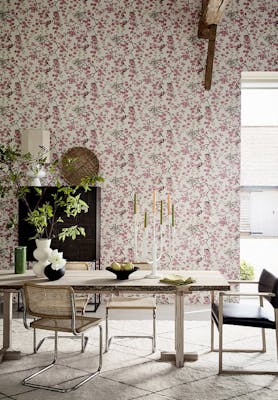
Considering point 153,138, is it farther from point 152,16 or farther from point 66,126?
point 152,16

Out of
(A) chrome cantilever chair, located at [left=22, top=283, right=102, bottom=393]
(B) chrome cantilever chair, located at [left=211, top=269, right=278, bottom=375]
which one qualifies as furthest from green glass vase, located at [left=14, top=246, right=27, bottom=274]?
(B) chrome cantilever chair, located at [left=211, top=269, right=278, bottom=375]

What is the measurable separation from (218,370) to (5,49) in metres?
5.11

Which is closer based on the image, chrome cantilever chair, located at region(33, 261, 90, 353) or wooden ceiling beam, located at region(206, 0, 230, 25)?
chrome cantilever chair, located at region(33, 261, 90, 353)

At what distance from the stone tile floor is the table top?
25.1 inches

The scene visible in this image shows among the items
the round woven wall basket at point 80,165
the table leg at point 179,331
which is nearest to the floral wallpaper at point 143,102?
the round woven wall basket at point 80,165

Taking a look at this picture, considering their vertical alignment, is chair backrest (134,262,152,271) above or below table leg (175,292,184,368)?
above

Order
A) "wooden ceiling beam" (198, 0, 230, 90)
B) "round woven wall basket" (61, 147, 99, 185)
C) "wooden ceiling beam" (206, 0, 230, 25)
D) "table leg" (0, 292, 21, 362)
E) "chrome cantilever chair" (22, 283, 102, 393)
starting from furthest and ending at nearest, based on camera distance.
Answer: "round woven wall basket" (61, 147, 99, 185) → "wooden ceiling beam" (198, 0, 230, 90) → "wooden ceiling beam" (206, 0, 230, 25) → "table leg" (0, 292, 21, 362) → "chrome cantilever chair" (22, 283, 102, 393)

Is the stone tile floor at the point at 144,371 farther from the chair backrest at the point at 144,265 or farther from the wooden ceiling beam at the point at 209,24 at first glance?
the wooden ceiling beam at the point at 209,24

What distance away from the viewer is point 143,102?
7.38m

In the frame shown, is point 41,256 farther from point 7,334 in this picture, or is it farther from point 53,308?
point 53,308

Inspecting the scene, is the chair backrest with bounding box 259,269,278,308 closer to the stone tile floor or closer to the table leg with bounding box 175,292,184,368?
the stone tile floor

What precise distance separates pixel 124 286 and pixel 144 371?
2.24 feet

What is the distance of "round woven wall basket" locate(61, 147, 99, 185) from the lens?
732 centimetres

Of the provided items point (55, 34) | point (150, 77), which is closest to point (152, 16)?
point (150, 77)
